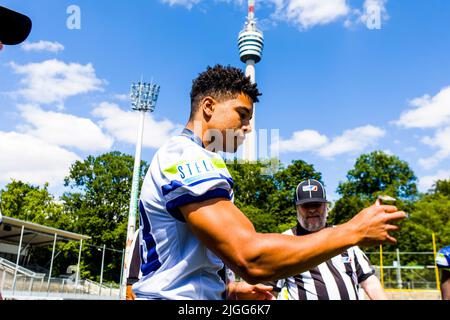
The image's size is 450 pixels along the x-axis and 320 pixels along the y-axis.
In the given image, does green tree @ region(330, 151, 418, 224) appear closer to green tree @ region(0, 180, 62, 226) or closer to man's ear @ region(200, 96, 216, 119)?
green tree @ region(0, 180, 62, 226)

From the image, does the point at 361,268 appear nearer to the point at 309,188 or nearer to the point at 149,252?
the point at 309,188

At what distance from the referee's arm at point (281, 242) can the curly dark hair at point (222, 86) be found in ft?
2.86

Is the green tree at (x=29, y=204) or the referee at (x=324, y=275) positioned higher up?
the green tree at (x=29, y=204)

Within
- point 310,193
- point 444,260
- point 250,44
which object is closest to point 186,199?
point 310,193

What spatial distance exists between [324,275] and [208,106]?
2.74 metres

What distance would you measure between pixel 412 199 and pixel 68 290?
1739 inches

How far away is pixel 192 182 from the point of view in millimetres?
1676

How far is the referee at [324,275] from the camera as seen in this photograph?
4.13 m

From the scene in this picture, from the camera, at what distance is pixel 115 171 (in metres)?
53.3

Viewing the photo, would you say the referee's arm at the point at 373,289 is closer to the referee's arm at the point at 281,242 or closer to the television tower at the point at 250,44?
the referee's arm at the point at 281,242

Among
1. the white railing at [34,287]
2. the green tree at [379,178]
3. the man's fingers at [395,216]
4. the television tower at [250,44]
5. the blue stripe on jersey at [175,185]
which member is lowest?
the white railing at [34,287]

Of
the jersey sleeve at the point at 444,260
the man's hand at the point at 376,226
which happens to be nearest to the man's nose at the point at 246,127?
the man's hand at the point at 376,226

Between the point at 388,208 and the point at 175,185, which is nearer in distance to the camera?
the point at 388,208
